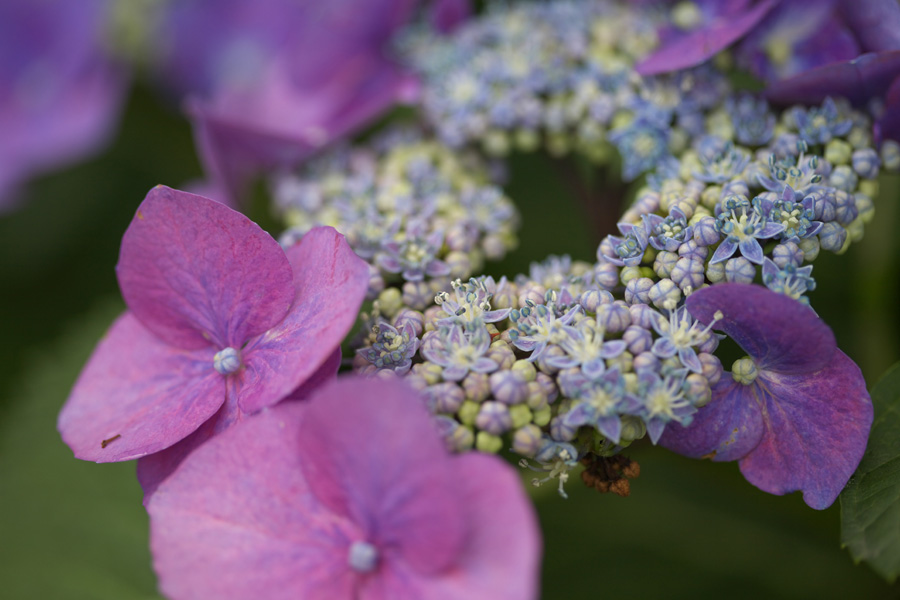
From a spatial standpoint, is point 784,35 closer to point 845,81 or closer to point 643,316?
point 845,81

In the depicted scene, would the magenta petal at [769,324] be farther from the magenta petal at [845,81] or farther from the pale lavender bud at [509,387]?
the magenta petal at [845,81]

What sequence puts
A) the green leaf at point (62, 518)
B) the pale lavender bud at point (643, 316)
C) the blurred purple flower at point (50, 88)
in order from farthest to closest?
the blurred purple flower at point (50, 88) < the green leaf at point (62, 518) < the pale lavender bud at point (643, 316)

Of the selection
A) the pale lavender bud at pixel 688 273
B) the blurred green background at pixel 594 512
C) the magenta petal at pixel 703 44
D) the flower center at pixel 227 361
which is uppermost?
the magenta petal at pixel 703 44

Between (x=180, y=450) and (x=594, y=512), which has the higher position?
(x=180, y=450)

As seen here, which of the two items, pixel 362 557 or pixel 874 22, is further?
pixel 874 22

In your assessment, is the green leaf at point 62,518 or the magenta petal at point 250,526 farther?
the green leaf at point 62,518

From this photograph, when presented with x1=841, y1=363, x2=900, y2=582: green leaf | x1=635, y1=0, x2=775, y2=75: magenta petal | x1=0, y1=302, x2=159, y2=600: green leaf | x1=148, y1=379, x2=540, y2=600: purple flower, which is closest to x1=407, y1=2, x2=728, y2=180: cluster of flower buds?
x1=635, y1=0, x2=775, y2=75: magenta petal

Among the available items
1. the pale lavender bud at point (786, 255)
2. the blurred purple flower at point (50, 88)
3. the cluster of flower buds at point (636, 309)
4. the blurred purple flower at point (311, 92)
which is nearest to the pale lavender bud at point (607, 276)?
the cluster of flower buds at point (636, 309)

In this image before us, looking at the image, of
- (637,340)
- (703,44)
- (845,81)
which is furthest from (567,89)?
(637,340)
